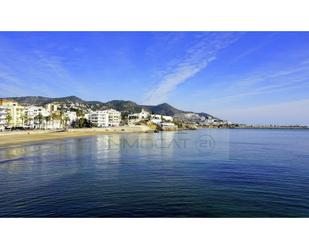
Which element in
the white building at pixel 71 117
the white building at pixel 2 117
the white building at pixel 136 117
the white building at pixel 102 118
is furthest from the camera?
the white building at pixel 136 117

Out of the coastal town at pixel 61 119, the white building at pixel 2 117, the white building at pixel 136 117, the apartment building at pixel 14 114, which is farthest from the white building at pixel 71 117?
the white building at pixel 2 117

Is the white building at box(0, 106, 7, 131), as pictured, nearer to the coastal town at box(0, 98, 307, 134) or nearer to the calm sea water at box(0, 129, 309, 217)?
the coastal town at box(0, 98, 307, 134)

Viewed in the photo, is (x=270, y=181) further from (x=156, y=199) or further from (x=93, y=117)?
(x=93, y=117)

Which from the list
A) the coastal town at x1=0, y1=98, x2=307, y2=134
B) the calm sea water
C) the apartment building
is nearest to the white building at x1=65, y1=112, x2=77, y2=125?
the coastal town at x1=0, y1=98, x2=307, y2=134

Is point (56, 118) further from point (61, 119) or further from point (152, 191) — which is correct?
point (152, 191)

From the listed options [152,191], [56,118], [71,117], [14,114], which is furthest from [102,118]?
[152,191]

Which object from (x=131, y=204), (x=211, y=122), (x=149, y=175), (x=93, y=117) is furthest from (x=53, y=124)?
(x=211, y=122)

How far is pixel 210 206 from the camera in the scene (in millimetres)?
6797

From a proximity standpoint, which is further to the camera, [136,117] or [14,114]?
[136,117]

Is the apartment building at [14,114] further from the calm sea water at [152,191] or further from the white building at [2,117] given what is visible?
the calm sea water at [152,191]

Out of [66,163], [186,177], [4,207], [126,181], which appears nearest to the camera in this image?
[4,207]

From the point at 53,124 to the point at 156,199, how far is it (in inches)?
2081

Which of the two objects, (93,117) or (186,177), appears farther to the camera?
(93,117)

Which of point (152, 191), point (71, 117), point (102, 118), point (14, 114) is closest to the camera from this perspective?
point (152, 191)
